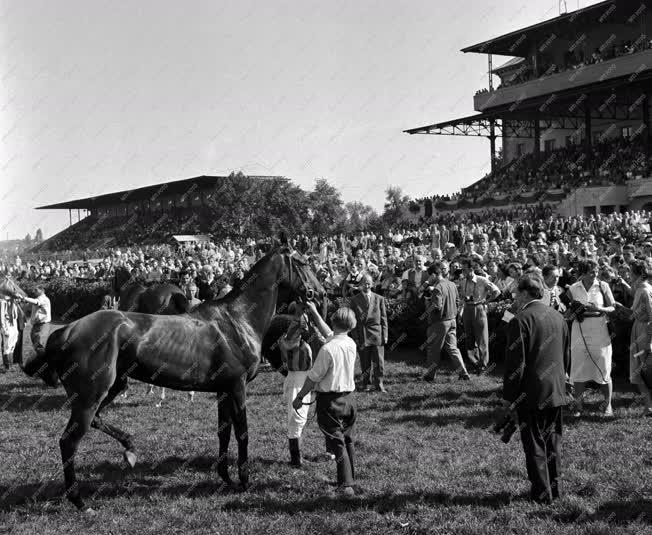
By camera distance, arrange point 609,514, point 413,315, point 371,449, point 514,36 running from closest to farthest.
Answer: point 609,514 → point 371,449 → point 413,315 → point 514,36

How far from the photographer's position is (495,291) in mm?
11062

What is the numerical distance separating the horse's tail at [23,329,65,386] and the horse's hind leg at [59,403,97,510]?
0.48m

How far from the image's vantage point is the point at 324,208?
60.1 metres

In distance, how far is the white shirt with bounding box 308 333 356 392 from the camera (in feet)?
18.5

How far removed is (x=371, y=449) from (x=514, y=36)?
4048 centimetres

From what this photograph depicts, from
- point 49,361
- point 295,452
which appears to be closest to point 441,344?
point 295,452

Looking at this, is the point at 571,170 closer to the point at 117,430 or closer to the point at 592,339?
the point at 592,339

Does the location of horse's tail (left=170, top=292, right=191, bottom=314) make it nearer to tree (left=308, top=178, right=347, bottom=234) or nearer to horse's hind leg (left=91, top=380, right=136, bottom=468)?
horse's hind leg (left=91, top=380, right=136, bottom=468)

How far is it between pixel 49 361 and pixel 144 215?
190 ft

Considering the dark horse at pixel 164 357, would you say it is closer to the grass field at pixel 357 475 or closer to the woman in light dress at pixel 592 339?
the grass field at pixel 357 475

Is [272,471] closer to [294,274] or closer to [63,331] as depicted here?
[294,274]

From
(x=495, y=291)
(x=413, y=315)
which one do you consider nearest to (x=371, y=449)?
(x=495, y=291)

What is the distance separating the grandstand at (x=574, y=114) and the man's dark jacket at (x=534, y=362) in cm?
2720

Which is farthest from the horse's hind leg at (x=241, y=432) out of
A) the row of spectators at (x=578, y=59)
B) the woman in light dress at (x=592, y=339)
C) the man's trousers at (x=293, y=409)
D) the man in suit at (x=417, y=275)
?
the row of spectators at (x=578, y=59)
